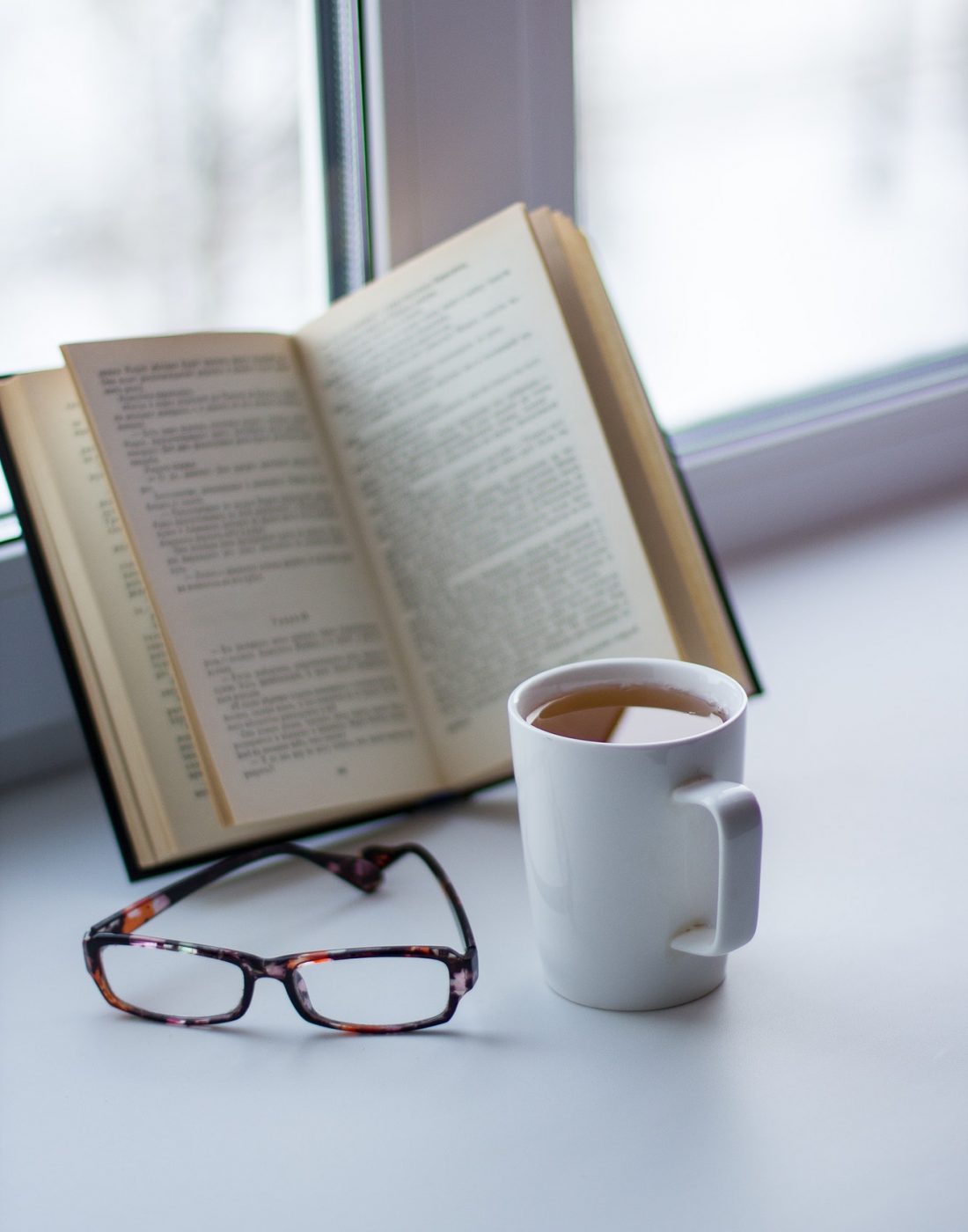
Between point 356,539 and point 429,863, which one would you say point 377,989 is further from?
point 356,539

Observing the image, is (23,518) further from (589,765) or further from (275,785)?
(589,765)

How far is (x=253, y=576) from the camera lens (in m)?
0.66

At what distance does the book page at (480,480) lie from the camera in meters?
0.65

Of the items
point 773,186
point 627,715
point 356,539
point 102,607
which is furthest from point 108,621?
point 773,186

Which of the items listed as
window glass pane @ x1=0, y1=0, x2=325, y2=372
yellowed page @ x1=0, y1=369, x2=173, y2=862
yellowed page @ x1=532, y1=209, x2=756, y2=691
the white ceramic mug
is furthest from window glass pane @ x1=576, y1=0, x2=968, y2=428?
the white ceramic mug

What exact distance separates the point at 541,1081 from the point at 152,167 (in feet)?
2.10

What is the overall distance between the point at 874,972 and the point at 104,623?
1.34 ft

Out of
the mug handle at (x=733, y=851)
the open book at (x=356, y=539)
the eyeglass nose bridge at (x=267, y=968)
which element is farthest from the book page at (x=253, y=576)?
the mug handle at (x=733, y=851)

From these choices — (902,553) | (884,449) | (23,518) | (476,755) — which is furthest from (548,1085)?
(884,449)

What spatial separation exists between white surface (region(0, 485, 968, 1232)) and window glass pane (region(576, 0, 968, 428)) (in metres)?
0.58

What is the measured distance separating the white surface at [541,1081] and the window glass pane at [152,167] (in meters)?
0.39

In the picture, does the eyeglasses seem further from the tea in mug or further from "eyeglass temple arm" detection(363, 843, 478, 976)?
the tea in mug

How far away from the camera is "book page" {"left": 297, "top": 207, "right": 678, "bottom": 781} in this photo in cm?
65

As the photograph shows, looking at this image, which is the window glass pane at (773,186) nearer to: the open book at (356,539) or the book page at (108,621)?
the open book at (356,539)
